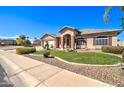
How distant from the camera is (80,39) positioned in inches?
767

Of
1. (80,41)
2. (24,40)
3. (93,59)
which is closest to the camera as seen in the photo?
(93,59)

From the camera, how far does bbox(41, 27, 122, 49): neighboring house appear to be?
17500 mm

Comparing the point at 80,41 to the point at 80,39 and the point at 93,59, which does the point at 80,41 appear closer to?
the point at 80,39

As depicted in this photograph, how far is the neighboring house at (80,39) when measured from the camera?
689 inches

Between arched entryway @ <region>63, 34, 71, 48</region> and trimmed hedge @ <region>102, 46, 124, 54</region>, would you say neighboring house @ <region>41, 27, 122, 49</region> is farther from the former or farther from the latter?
trimmed hedge @ <region>102, 46, 124, 54</region>

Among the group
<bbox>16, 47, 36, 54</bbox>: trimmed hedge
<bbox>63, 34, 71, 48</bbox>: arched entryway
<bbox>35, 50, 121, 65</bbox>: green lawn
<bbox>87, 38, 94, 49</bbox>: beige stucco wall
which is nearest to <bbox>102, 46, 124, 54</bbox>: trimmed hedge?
<bbox>35, 50, 121, 65</bbox>: green lawn

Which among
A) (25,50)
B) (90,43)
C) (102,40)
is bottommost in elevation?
(25,50)

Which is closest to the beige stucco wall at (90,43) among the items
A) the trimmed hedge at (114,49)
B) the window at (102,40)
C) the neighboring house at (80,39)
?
the neighboring house at (80,39)

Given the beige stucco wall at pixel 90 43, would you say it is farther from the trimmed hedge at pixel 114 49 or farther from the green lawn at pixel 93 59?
the green lawn at pixel 93 59

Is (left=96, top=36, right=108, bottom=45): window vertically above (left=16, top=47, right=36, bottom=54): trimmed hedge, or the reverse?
(left=96, top=36, right=108, bottom=45): window

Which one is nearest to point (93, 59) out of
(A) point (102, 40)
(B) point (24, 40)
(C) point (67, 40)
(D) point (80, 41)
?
(B) point (24, 40)

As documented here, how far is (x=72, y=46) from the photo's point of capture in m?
19.3
